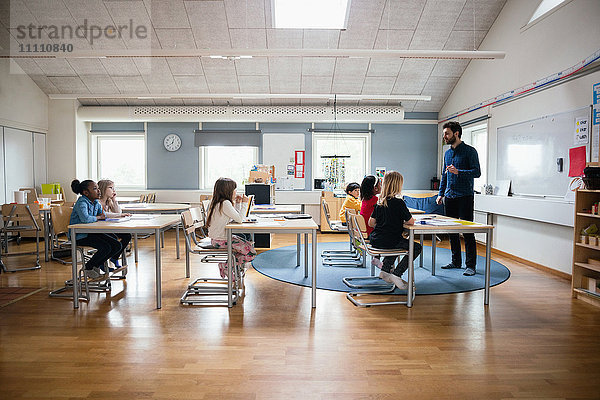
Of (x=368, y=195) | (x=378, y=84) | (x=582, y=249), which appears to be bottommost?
(x=582, y=249)

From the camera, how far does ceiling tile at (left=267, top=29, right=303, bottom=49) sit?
20.4 feet

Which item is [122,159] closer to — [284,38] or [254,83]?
[254,83]

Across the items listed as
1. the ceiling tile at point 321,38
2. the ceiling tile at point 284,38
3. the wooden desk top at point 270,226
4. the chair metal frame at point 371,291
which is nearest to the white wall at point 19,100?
the ceiling tile at point 284,38

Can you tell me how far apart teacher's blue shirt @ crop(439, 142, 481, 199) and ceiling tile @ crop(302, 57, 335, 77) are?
3.19m

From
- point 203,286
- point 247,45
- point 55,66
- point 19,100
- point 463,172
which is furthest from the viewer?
point 19,100

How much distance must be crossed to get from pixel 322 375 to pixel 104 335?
1.61m

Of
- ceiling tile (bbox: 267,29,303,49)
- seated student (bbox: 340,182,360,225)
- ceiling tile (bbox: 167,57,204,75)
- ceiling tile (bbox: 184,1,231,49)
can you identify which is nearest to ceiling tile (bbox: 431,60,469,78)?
ceiling tile (bbox: 267,29,303,49)

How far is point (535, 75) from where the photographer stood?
5.02 meters

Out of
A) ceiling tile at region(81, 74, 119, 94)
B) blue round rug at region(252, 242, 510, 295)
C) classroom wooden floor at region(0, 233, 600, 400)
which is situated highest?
ceiling tile at region(81, 74, 119, 94)

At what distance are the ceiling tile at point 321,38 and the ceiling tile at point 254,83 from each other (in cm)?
121

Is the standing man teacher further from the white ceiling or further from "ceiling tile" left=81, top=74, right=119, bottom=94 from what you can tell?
"ceiling tile" left=81, top=74, right=119, bottom=94

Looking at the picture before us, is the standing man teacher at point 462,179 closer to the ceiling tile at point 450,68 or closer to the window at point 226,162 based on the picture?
the ceiling tile at point 450,68

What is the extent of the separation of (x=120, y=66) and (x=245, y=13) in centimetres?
267

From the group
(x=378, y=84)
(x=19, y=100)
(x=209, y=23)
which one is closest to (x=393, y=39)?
(x=378, y=84)
